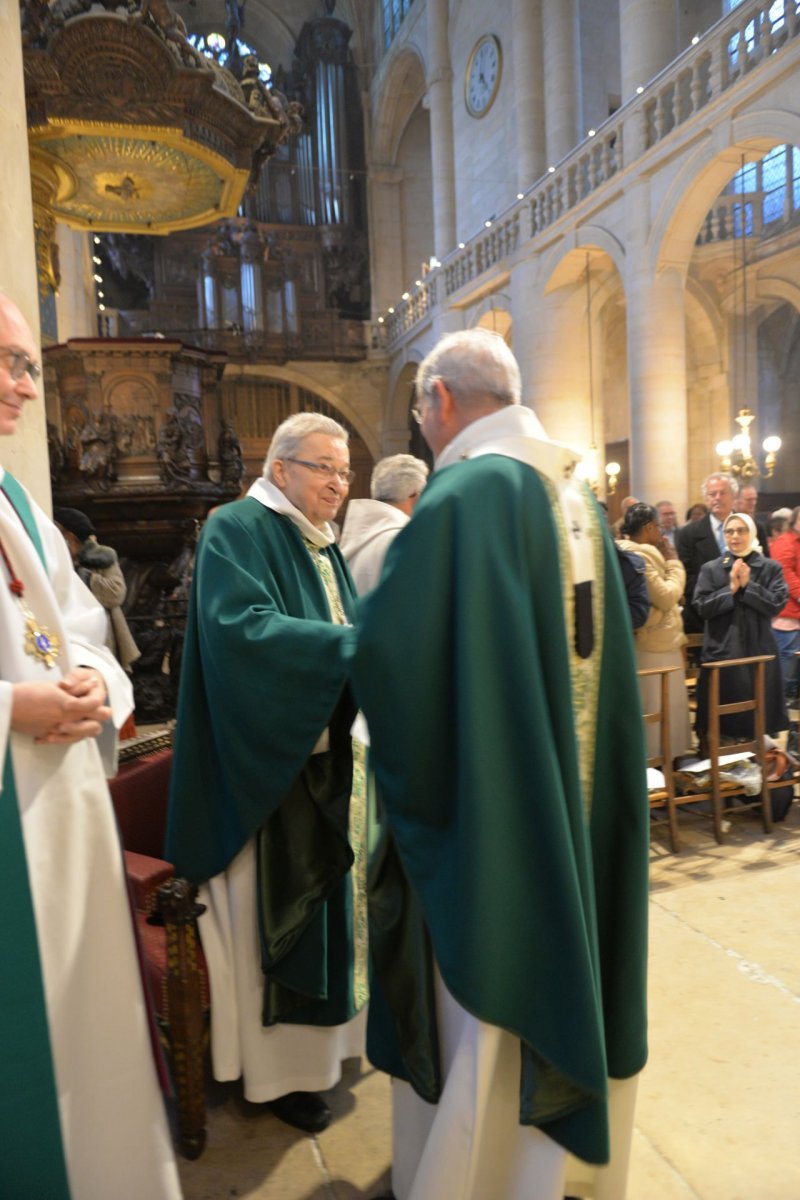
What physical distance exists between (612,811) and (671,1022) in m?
1.36

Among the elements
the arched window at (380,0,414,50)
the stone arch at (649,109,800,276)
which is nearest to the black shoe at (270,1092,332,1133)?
the stone arch at (649,109,800,276)

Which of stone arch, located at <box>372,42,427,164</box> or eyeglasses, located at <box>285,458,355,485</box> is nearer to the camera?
eyeglasses, located at <box>285,458,355,485</box>

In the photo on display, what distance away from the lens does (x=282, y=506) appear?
7.77 feet

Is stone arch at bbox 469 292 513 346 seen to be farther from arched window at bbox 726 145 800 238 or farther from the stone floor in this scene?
the stone floor

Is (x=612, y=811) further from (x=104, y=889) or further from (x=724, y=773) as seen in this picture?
(x=724, y=773)

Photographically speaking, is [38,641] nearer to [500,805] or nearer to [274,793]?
[274,793]

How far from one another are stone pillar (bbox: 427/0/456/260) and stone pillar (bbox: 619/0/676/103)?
682 cm

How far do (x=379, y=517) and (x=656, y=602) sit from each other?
2.15 m

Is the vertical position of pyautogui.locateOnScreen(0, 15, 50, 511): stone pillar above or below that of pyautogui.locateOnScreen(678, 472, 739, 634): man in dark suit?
above

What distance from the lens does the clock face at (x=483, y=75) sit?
13805mm

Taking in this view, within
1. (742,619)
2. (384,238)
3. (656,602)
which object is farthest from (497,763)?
(384,238)

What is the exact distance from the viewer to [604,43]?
42.7 ft

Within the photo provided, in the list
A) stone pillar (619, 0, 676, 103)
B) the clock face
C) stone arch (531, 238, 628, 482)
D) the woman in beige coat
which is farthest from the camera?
the clock face

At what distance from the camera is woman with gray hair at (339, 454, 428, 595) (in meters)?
2.96
